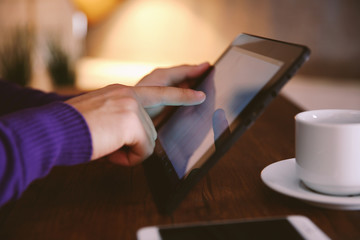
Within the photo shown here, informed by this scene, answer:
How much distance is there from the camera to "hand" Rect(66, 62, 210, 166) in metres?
0.51

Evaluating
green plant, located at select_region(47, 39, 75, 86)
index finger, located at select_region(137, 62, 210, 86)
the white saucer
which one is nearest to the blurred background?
green plant, located at select_region(47, 39, 75, 86)

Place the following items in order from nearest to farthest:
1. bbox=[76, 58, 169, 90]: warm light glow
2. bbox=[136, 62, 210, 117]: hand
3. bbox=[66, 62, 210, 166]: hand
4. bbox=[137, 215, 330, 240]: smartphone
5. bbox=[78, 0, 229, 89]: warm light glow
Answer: bbox=[137, 215, 330, 240]: smartphone
bbox=[66, 62, 210, 166]: hand
bbox=[136, 62, 210, 117]: hand
bbox=[76, 58, 169, 90]: warm light glow
bbox=[78, 0, 229, 89]: warm light glow

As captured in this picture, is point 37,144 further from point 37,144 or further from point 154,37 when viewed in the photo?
point 154,37

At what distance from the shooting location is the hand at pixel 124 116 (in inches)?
20.2

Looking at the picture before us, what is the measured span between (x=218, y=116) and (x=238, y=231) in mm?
167

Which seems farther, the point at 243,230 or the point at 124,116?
the point at 124,116

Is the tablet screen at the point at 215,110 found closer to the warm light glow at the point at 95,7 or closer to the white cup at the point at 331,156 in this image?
the white cup at the point at 331,156

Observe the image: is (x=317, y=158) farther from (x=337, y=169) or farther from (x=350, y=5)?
(x=350, y=5)

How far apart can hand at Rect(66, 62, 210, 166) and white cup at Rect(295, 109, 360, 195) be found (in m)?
0.17

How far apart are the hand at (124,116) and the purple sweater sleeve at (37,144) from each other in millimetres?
16

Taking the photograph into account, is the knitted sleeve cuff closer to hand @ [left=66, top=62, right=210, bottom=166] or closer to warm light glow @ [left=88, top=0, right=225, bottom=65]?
hand @ [left=66, top=62, right=210, bottom=166]

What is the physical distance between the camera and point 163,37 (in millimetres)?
2695

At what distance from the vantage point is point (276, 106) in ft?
3.75

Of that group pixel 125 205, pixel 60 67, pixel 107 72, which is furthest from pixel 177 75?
pixel 107 72
